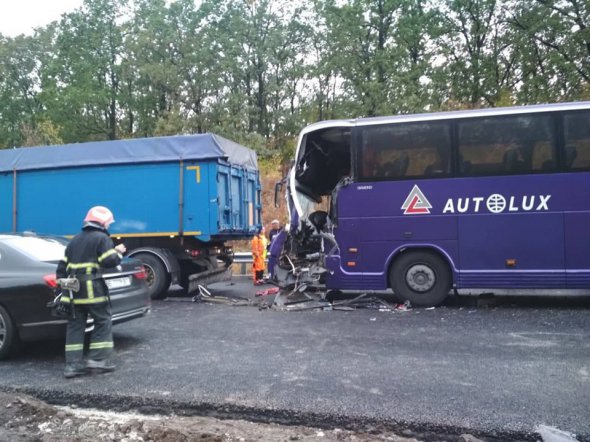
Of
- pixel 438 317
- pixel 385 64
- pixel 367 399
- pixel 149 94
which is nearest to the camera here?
Result: pixel 367 399

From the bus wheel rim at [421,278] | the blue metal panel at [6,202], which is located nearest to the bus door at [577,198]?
the bus wheel rim at [421,278]

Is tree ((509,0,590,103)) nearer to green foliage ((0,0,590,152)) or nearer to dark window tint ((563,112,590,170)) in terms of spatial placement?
green foliage ((0,0,590,152))

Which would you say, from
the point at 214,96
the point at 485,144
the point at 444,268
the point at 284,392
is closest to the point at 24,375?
the point at 284,392

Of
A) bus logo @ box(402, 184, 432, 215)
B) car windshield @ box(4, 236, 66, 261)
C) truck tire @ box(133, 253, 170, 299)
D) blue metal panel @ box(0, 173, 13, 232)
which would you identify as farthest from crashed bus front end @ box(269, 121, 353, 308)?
blue metal panel @ box(0, 173, 13, 232)

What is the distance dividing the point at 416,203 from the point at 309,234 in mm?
2015

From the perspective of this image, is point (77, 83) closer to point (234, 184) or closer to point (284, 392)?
point (234, 184)

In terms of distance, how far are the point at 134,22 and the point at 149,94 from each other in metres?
5.25

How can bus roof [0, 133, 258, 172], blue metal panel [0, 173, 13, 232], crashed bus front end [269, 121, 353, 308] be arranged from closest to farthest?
crashed bus front end [269, 121, 353, 308], bus roof [0, 133, 258, 172], blue metal panel [0, 173, 13, 232]

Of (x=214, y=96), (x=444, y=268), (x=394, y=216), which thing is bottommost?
(x=444, y=268)

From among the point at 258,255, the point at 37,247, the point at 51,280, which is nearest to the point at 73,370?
the point at 51,280

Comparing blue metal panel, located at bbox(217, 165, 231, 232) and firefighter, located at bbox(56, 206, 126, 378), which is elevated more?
blue metal panel, located at bbox(217, 165, 231, 232)

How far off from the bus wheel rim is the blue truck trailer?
386 cm

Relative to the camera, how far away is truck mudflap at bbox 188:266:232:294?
34.9 ft

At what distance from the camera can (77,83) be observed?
38.3m
